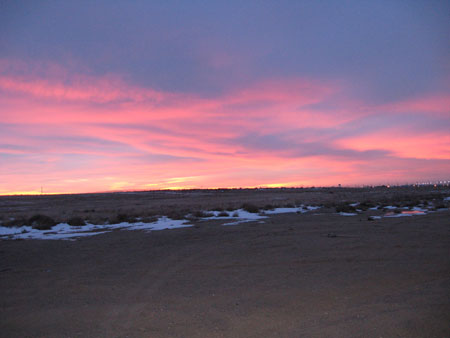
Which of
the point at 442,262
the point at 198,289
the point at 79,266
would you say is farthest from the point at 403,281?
the point at 79,266

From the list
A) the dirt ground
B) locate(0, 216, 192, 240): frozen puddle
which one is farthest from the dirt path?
locate(0, 216, 192, 240): frozen puddle

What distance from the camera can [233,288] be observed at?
7.46 m

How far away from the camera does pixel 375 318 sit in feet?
17.6

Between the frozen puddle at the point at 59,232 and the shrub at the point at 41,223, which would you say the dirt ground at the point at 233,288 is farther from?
the shrub at the point at 41,223

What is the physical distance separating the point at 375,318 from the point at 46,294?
22.6 ft

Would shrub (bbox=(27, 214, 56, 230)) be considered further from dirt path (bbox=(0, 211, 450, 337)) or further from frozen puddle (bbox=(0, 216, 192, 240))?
dirt path (bbox=(0, 211, 450, 337))

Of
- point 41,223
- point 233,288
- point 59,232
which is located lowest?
point 233,288

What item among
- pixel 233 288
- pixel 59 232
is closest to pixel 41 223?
pixel 59 232

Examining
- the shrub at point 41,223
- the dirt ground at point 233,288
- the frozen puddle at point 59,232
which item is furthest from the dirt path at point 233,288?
the shrub at point 41,223

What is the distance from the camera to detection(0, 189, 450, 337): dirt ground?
5328 mm

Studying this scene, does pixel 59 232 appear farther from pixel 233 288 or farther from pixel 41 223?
pixel 233 288

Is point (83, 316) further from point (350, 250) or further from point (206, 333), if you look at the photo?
point (350, 250)

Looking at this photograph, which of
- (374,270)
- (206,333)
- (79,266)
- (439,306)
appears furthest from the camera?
(79,266)

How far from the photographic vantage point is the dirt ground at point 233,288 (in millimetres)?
5328
